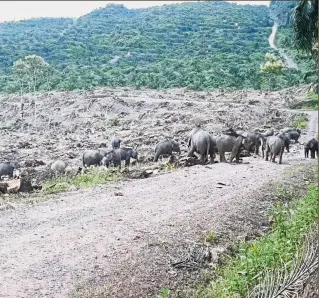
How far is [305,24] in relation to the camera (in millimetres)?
12039

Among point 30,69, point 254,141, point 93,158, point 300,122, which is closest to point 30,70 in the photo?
point 30,69

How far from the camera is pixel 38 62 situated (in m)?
36.7

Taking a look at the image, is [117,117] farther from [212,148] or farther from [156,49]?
[156,49]

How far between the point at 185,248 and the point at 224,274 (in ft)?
2.61

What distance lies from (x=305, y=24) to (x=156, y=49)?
4835 cm

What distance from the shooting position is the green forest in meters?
44.5

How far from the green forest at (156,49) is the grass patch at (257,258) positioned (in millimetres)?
28107

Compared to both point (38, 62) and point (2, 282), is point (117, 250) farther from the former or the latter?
point (38, 62)

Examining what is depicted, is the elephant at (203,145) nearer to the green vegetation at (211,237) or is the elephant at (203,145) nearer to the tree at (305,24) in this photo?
the tree at (305,24)

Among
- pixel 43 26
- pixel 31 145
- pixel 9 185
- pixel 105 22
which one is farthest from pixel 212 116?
pixel 105 22

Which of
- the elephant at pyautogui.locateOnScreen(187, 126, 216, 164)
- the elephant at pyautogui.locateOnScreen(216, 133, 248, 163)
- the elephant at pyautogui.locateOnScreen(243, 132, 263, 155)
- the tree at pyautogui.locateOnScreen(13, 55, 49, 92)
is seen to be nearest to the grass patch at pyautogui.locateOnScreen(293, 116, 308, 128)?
the elephant at pyautogui.locateOnScreen(243, 132, 263, 155)

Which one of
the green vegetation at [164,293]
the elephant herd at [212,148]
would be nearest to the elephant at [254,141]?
the elephant herd at [212,148]

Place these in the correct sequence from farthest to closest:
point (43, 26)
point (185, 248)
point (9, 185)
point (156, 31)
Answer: point (156, 31), point (43, 26), point (9, 185), point (185, 248)

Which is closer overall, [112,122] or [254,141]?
[254,141]
